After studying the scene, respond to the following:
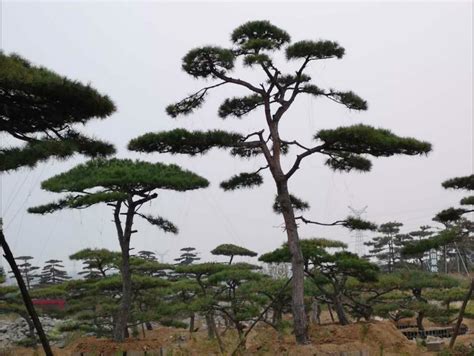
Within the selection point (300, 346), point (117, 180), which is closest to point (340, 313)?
point (300, 346)

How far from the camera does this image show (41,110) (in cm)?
361

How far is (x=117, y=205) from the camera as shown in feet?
23.1

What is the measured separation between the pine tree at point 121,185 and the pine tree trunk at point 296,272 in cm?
128

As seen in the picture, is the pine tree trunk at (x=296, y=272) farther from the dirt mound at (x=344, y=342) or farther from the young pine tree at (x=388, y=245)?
the young pine tree at (x=388, y=245)

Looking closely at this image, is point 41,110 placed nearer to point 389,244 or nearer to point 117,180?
point 117,180

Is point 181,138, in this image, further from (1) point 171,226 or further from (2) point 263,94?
(1) point 171,226

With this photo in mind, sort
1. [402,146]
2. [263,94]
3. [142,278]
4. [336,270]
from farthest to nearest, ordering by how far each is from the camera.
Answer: [142,278]
[336,270]
[263,94]
[402,146]

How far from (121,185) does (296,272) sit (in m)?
2.44

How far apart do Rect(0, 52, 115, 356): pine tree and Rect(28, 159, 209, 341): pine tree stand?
2431 millimetres

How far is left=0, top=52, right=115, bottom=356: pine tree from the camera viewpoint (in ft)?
10.8

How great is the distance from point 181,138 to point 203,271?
630cm

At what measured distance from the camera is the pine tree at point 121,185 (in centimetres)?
638

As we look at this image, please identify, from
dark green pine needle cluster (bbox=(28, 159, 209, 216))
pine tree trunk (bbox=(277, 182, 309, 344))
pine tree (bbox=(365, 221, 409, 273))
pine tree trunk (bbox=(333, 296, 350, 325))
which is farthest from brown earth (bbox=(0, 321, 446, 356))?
pine tree (bbox=(365, 221, 409, 273))

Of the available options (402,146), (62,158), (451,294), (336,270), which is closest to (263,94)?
(402,146)
